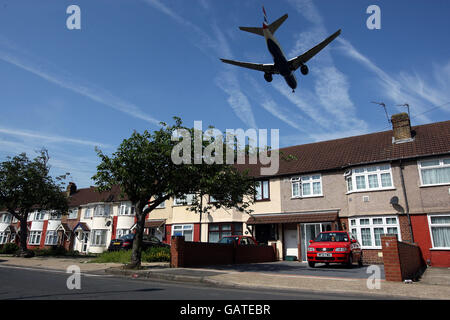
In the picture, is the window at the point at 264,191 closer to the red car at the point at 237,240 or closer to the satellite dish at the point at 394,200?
the red car at the point at 237,240

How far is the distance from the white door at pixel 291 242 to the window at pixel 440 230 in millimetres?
8354

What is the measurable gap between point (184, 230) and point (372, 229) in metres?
15.4

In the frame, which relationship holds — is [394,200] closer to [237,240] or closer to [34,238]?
[237,240]

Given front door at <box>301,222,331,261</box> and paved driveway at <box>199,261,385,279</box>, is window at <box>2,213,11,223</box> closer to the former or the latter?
front door at <box>301,222,331,261</box>

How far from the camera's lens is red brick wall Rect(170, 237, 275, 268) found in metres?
14.3

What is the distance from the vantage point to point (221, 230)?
2584 centimetres

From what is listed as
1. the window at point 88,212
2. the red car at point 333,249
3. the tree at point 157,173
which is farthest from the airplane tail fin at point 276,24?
the window at point 88,212

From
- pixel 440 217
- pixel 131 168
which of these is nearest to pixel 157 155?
pixel 131 168

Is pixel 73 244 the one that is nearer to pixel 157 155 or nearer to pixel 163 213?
pixel 163 213

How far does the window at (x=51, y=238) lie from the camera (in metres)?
41.2

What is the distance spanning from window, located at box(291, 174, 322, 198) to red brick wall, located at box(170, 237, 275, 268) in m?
5.11

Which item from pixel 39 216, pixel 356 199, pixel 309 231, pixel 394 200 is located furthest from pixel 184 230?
pixel 39 216

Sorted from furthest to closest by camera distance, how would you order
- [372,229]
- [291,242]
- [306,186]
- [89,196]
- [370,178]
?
1. [89,196]
2. [306,186]
3. [291,242]
4. [370,178]
5. [372,229]
